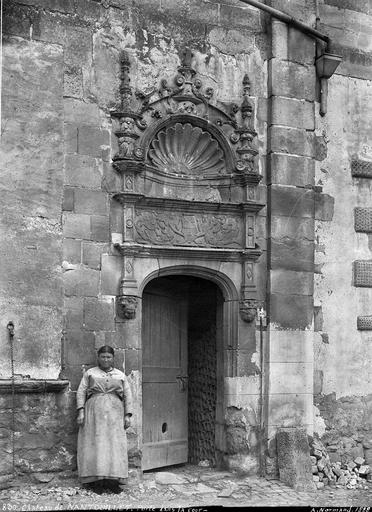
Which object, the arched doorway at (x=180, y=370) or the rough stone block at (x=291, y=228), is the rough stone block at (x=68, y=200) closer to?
the arched doorway at (x=180, y=370)

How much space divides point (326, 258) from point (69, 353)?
132 inches

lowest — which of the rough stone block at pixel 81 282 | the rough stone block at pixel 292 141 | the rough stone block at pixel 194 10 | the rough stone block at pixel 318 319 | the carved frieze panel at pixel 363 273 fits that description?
A: the rough stone block at pixel 318 319

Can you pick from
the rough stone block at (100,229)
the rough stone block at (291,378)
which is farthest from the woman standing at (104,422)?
the rough stone block at (291,378)

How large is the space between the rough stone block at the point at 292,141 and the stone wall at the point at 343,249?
1.05 ft

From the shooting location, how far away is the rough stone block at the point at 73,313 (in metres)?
8.15

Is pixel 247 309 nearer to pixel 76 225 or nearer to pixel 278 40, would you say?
pixel 76 225

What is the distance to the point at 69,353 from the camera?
8.14 metres

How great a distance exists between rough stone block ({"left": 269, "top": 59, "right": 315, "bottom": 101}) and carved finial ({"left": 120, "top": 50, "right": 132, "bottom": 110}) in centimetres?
177

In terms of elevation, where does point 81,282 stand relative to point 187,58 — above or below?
below

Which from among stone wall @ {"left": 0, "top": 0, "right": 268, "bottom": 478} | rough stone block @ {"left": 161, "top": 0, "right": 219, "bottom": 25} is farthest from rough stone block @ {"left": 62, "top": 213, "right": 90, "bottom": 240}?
rough stone block @ {"left": 161, "top": 0, "right": 219, "bottom": 25}

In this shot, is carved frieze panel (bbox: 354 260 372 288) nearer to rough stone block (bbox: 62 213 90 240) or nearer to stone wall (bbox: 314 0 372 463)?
stone wall (bbox: 314 0 372 463)

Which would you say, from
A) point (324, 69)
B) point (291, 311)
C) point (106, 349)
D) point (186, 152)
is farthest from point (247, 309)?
point (324, 69)

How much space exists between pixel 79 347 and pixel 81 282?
0.68 meters

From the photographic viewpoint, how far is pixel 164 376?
371 inches
